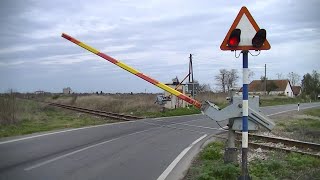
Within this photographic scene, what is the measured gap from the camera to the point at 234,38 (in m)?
7.40

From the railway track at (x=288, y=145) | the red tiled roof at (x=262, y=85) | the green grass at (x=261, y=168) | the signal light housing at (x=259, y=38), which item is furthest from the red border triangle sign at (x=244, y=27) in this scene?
the red tiled roof at (x=262, y=85)

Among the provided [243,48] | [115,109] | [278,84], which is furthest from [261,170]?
[278,84]

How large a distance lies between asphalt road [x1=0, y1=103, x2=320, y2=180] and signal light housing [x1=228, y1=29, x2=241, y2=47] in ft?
11.1

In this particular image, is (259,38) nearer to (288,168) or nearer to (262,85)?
(288,168)

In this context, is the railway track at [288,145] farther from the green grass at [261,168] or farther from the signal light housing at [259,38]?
the signal light housing at [259,38]

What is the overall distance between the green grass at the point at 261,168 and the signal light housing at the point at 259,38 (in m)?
2.88

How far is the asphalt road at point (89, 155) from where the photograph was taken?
8.80 metres

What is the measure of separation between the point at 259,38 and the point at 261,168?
3.73 metres

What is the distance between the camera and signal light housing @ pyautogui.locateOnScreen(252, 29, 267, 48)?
7289 millimetres

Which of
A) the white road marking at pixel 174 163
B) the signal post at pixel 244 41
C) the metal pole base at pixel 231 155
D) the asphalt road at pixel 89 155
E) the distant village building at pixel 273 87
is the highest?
the distant village building at pixel 273 87

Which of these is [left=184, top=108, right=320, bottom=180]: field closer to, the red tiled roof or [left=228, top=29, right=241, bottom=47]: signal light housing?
[left=228, top=29, right=241, bottom=47]: signal light housing

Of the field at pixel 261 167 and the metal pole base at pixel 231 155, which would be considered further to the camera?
the metal pole base at pixel 231 155

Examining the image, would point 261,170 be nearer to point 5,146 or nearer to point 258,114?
point 258,114

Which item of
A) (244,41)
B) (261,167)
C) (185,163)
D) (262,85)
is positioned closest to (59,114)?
(185,163)
